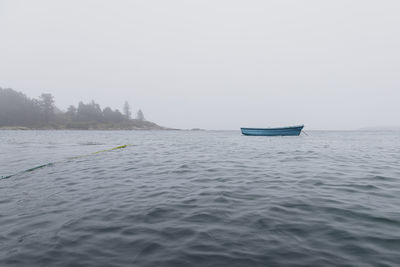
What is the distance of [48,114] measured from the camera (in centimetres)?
12900

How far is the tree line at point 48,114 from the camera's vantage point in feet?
387

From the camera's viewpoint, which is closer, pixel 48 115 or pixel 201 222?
pixel 201 222

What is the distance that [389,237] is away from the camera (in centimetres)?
369

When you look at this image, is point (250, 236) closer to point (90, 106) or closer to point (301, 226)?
point (301, 226)

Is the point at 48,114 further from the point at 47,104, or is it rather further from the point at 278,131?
the point at 278,131

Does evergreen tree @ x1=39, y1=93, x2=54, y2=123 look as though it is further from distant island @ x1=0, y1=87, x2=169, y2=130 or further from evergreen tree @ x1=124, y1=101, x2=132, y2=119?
evergreen tree @ x1=124, y1=101, x2=132, y2=119

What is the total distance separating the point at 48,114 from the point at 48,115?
722mm

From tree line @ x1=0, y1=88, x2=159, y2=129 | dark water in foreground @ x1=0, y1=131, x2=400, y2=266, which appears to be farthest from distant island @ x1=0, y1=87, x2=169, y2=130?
dark water in foreground @ x1=0, y1=131, x2=400, y2=266

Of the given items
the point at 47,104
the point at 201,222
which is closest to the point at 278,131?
the point at 201,222

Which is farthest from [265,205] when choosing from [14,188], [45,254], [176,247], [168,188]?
[14,188]

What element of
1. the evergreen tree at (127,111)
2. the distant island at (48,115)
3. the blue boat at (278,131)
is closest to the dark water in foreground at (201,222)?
the blue boat at (278,131)

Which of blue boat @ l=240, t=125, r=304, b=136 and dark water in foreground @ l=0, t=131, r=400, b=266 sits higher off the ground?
blue boat @ l=240, t=125, r=304, b=136

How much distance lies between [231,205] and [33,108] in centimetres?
16211

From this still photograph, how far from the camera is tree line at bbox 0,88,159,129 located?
118m
